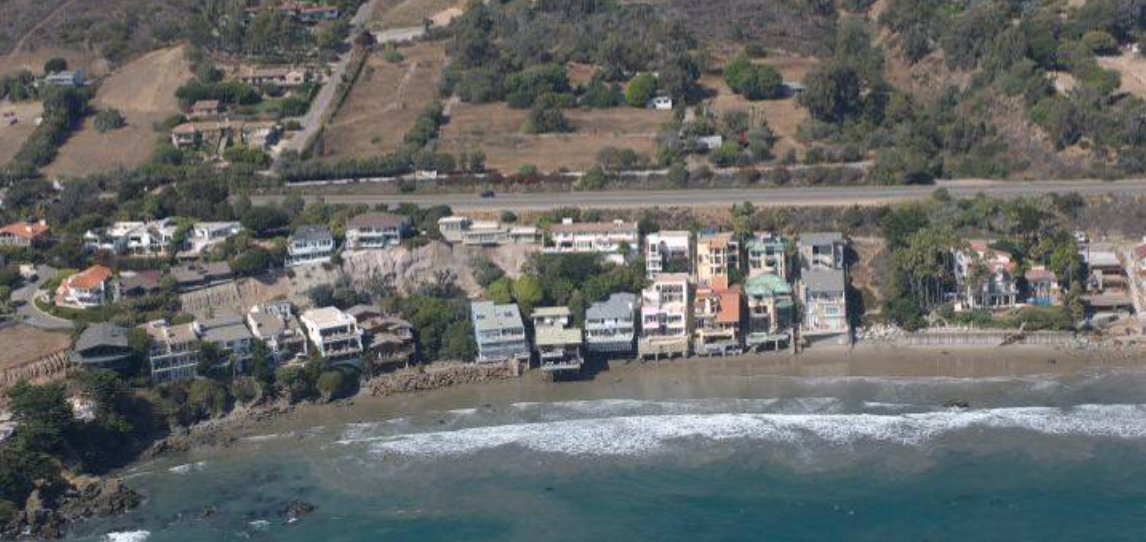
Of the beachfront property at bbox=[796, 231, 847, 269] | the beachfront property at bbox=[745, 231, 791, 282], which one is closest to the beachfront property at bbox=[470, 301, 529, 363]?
the beachfront property at bbox=[745, 231, 791, 282]

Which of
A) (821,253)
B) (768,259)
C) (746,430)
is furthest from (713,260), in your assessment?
(746,430)

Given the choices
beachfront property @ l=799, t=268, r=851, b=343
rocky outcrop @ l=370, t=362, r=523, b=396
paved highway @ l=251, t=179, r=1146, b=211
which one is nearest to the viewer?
rocky outcrop @ l=370, t=362, r=523, b=396

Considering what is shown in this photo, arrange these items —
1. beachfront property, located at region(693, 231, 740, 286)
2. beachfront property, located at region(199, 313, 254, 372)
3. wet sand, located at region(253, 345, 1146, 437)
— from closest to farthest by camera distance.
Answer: wet sand, located at region(253, 345, 1146, 437) < beachfront property, located at region(199, 313, 254, 372) < beachfront property, located at region(693, 231, 740, 286)

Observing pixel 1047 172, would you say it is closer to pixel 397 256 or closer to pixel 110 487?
pixel 397 256

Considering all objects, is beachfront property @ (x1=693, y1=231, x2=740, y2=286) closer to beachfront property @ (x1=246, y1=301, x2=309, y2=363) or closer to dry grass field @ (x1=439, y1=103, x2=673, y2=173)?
dry grass field @ (x1=439, y1=103, x2=673, y2=173)

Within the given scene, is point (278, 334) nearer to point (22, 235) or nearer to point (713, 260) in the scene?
point (22, 235)
